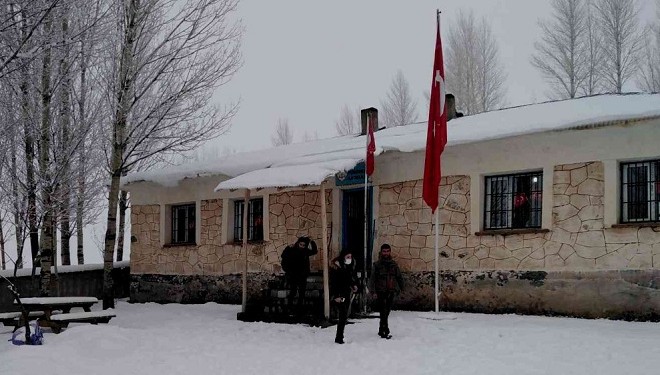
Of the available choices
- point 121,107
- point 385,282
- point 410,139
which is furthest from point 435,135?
point 121,107

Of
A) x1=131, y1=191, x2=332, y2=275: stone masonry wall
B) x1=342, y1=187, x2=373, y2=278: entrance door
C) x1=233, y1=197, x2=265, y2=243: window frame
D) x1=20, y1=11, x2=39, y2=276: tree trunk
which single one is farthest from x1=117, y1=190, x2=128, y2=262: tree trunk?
x1=342, y1=187, x2=373, y2=278: entrance door

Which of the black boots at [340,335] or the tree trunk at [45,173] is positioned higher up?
the tree trunk at [45,173]

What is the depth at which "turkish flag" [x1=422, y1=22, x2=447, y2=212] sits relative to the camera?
33.2 ft

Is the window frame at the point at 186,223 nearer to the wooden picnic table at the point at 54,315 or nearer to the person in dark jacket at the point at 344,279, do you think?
the wooden picnic table at the point at 54,315

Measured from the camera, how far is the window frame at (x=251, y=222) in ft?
47.8

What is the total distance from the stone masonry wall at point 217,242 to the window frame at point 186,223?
0.94 feet

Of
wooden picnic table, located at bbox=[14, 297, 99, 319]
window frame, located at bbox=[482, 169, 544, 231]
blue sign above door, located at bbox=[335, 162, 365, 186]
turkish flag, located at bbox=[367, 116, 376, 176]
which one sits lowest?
wooden picnic table, located at bbox=[14, 297, 99, 319]

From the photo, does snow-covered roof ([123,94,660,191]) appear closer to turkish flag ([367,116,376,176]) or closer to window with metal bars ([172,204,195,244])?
turkish flag ([367,116,376,176])

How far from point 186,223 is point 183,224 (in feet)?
0.42

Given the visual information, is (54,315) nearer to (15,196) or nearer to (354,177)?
(354,177)

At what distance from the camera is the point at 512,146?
10.9 m

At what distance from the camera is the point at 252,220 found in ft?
48.5

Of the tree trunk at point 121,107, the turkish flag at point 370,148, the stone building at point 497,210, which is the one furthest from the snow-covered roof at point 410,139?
the tree trunk at point 121,107

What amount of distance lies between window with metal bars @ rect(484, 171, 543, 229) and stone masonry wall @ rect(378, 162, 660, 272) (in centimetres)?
36
